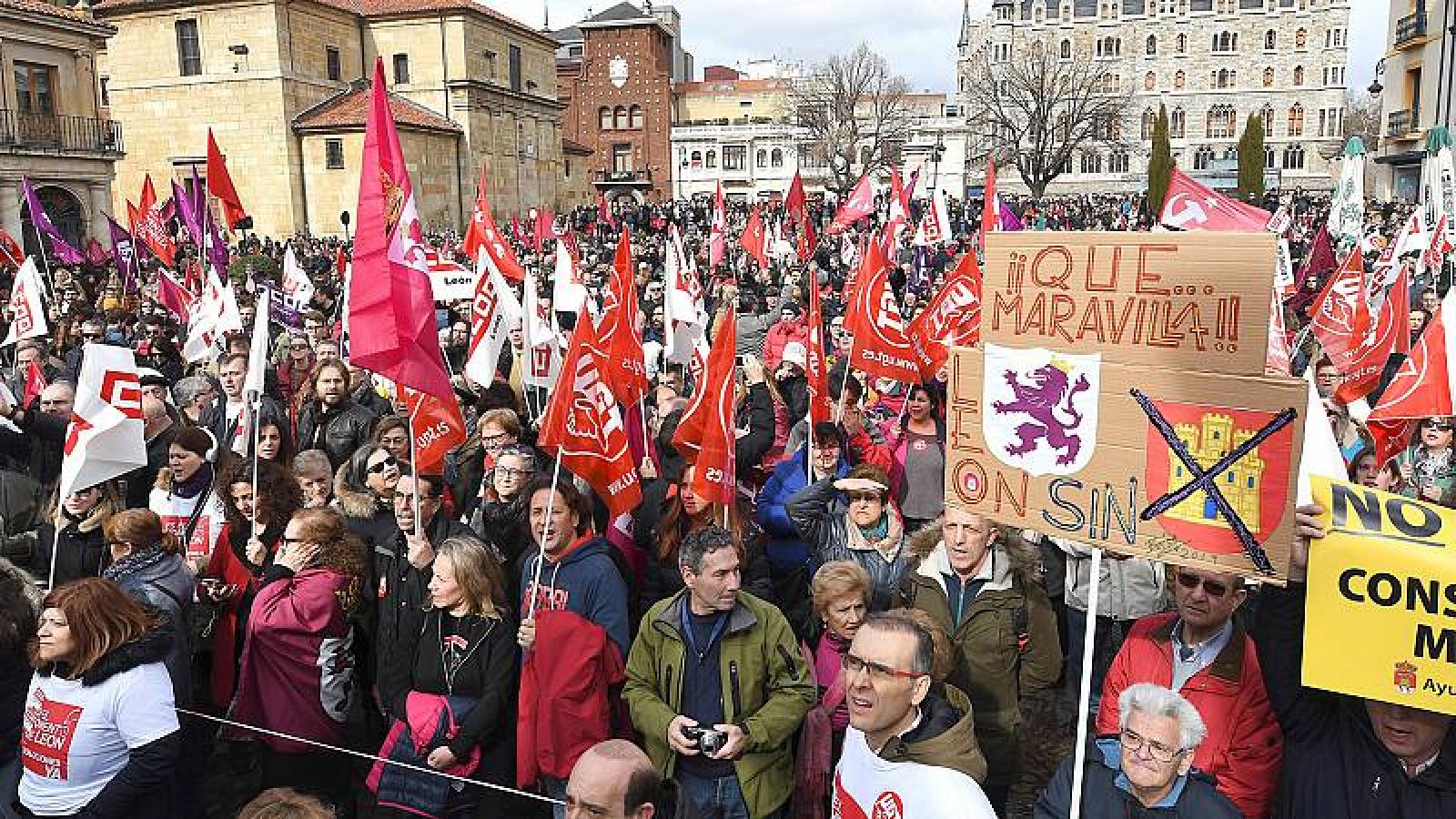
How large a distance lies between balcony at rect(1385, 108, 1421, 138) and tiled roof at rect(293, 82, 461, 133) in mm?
37914

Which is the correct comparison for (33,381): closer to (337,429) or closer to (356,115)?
(337,429)

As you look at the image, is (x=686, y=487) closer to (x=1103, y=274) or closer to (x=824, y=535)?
(x=824, y=535)

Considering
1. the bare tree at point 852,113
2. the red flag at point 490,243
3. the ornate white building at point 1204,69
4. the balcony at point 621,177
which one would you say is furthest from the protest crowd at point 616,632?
the ornate white building at point 1204,69

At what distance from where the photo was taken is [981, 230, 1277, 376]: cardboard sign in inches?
105

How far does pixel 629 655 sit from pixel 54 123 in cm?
3760

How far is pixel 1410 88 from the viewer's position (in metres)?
39.2

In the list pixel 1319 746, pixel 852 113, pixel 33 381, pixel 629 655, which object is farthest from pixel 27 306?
pixel 852 113

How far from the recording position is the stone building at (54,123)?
104 ft

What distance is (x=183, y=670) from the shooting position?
3969 mm

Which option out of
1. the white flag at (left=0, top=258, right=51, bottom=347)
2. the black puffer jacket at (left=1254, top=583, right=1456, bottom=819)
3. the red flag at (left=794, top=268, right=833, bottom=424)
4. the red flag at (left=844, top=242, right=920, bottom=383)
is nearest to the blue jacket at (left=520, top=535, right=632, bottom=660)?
the red flag at (left=794, top=268, right=833, bottom=424)

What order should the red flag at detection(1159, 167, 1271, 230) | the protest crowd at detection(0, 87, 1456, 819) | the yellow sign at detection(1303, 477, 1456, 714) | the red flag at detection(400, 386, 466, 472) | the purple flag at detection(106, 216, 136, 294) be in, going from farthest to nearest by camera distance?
the purple flag at detection(106, 216, 136, 294), the red flag at detection(1159, 167, 1271, 230), the red flag at detection(400, 386, 466, 472), the protest crowd at detection(0, 87, 1456, 819), the yellow sign at detection(1303, 477, 1456, 714)

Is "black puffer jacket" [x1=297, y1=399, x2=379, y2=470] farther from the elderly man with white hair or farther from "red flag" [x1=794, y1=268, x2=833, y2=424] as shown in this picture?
the elderly man with white hair

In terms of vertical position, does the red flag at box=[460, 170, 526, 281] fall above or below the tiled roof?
below

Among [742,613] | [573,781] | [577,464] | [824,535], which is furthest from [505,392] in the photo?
[573,781]
